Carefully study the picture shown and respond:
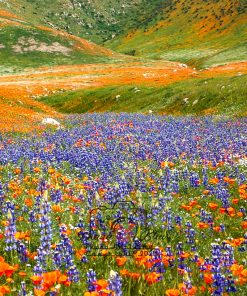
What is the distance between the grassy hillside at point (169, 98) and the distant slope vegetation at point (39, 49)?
5810 centimetres

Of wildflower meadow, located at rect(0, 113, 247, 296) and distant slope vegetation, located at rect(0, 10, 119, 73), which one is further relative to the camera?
distant slope vegetation, located at rect(0, 10, 119, 73)

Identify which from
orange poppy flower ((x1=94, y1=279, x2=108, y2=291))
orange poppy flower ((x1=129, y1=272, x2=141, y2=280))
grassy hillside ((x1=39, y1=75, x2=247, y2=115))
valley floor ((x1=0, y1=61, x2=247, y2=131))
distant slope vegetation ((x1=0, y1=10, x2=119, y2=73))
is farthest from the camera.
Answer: distant slope vegetation ((x1=0, y1=10, x2=119, y2=73))

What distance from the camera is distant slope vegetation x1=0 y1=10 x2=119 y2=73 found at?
116 metres

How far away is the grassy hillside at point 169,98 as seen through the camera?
34.1 metres

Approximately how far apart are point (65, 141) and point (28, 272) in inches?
484

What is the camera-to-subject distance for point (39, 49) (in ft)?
404

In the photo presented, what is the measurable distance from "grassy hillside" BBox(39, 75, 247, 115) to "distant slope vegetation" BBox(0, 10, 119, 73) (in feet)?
191

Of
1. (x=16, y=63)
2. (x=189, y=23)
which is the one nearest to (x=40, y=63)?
(x=16, y=63)

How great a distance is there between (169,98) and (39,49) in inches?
3501

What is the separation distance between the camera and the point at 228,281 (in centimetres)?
443

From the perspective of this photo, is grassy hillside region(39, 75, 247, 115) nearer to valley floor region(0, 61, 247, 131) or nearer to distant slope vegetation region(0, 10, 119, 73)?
valley floor region(0, 61, 247, 131)

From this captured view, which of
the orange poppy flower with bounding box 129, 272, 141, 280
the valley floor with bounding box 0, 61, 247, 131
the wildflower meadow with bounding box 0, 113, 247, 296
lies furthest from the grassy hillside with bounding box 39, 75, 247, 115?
the orange poppy flower with bounding box 129, 272, 141, 280

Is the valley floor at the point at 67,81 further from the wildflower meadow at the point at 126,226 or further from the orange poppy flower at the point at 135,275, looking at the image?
the orange poppy flower at the point at 135,275

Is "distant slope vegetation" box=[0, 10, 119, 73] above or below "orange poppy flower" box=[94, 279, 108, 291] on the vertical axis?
above
